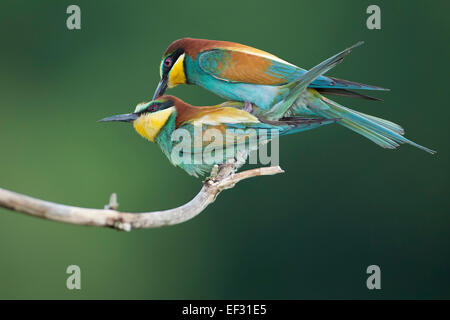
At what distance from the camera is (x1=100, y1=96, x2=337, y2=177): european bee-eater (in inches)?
72.2

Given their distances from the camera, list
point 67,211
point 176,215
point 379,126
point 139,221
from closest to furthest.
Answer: point 67,211 < point 139,221 < point 176,215 < point 379,126

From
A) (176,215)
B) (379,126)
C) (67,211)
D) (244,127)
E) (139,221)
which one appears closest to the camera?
(67,211)

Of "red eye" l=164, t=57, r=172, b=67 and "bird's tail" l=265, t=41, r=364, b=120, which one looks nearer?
"bird's tail" l=265, t=41, r=364, b=120

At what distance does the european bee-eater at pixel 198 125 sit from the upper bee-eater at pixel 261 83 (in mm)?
62

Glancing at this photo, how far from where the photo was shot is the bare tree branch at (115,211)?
1.36m

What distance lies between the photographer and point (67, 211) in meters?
1.41

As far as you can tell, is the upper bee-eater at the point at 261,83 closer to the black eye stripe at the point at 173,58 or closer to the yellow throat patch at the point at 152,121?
the black eye stripe at the point at 173,58

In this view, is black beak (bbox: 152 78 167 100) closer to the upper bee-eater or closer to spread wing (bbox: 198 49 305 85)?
the upper bee-eater

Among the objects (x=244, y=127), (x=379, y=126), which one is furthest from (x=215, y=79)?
(x=379, y=126)

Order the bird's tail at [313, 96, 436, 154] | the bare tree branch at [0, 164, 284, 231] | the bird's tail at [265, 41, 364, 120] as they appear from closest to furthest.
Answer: the bare tree branch at [0, 164, 284, 231] → the bird's tail at [265, 41, 364, 120] → the bird's tail at [313, 96, 436, 154]

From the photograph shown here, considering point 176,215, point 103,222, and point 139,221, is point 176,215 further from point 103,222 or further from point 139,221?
point 103,222

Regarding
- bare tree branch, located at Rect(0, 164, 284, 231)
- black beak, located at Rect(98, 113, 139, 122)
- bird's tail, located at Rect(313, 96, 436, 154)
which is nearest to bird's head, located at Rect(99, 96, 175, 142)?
black beak, located at Rect(98, 113, 139, 122)

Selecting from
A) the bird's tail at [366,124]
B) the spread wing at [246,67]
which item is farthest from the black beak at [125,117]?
Answer: the bird's tail at [366,124]

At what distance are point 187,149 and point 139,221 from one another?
1.35 ft
